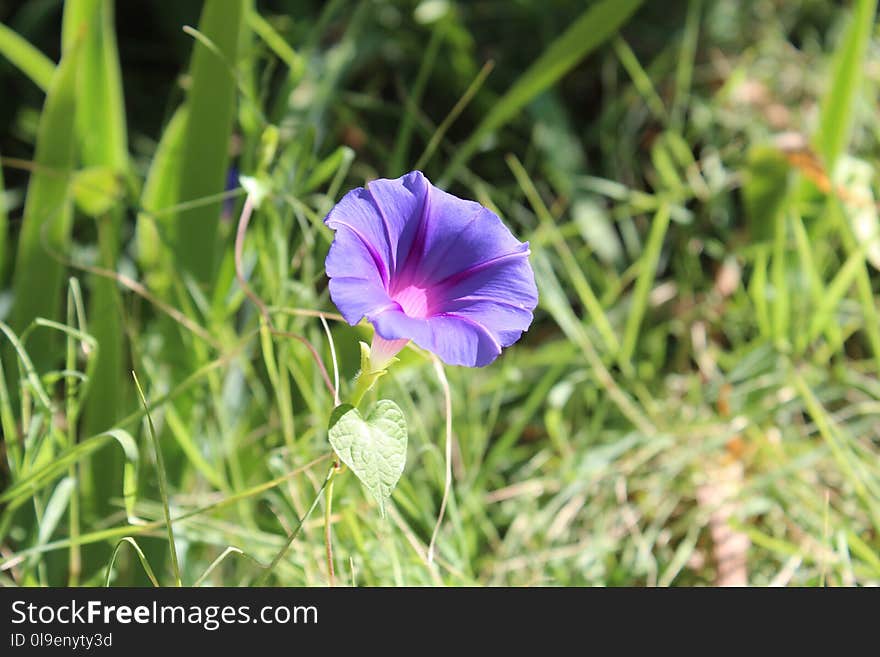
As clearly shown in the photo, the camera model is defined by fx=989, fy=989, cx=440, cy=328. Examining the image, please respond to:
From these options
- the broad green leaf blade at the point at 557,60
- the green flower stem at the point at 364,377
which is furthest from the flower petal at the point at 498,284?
the broad green leaf blade at the point at 557,60

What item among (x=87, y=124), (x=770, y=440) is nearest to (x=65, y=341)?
(x=87, y=124)

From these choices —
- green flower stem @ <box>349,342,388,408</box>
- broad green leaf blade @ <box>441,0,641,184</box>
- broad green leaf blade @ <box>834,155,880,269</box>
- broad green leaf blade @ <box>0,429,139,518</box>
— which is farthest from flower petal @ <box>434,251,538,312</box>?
broad green leaf blade @ <box>834,155,880,269</box>

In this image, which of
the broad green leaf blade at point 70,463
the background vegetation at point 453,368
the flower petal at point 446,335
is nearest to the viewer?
the flower petal at point 446,335

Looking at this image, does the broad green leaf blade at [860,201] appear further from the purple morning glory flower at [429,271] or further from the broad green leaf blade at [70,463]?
the broad green leaf blade at [70,463]

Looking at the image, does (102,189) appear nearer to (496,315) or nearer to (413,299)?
(413,299)

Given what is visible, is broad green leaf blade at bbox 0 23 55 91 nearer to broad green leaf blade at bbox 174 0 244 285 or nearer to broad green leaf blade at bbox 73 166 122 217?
broad green leaf blade at bbox 73 166 122 217

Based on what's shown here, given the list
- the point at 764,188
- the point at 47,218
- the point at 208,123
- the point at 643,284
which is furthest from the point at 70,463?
the point at 764,188
